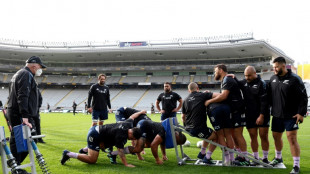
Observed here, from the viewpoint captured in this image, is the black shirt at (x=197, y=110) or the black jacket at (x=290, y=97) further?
the black shirt at (x=197, y=110)

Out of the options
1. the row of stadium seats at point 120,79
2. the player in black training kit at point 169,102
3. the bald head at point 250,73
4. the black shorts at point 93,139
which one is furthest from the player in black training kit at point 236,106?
the row of stadium seats at point 120,79

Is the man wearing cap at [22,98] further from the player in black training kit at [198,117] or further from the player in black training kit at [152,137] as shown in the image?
the player in black training kit at [198,117]

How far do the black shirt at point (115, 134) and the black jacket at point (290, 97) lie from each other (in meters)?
3.24

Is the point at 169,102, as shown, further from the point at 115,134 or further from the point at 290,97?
the point at 290,97

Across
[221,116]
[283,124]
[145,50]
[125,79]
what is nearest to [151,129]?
[221,116]

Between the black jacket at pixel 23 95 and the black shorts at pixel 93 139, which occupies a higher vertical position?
the black jacket at pixel 23 95

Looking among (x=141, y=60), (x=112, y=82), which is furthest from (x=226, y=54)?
(x=112, y=82)

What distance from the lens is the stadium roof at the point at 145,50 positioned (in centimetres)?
4234

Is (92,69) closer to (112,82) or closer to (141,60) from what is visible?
(112,82)

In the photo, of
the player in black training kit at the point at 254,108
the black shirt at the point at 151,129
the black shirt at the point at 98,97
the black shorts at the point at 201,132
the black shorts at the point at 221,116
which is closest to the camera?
the black shorts at the point at 221,116

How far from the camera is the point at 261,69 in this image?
155ft

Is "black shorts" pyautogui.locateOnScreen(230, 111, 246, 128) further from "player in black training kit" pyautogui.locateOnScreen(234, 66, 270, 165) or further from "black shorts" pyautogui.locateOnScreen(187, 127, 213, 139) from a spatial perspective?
"black shorts" pyautogui.locateOnScreen(187, 127, 213, 139)

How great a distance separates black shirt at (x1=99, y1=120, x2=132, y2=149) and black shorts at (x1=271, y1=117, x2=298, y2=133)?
3.17 m

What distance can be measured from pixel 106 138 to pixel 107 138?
0.02m
